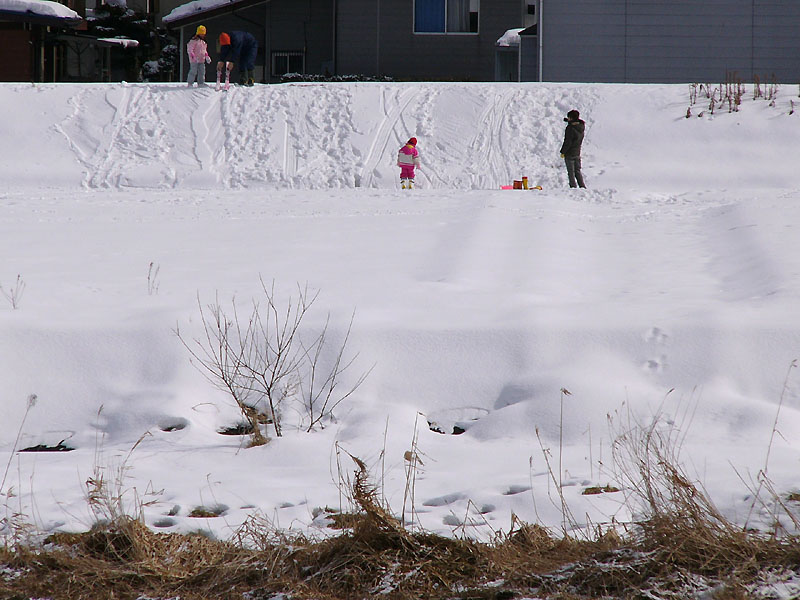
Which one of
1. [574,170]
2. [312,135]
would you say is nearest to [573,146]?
[574,170]

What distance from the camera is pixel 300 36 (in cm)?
2744

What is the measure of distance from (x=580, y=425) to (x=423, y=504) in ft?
4.34

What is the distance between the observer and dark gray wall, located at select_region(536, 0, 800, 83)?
20938mm

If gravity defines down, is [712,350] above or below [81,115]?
below

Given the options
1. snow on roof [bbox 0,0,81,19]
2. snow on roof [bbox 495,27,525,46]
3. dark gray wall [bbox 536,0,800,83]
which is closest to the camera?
dark gray wall [bbox 536,0,800,83]

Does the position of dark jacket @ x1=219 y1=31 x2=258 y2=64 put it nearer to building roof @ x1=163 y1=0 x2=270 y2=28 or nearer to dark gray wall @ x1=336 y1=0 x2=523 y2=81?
dark gray wall @ x1=336 y1=0 x2=523 y2=81

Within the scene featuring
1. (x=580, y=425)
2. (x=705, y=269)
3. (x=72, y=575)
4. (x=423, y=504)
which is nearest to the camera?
(x=72, y=575)

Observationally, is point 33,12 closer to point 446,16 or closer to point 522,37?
point 446,16

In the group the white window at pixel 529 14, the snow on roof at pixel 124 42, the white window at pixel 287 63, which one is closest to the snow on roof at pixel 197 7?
the white window at pixel 287 63

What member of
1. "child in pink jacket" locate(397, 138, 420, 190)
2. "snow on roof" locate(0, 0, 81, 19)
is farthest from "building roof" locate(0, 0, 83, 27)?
"child in pink jacket" locate(397, 138, 420, 190)

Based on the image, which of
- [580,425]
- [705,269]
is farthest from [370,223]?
[580,425]

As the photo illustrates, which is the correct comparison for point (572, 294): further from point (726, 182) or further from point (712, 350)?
point (726, 182)

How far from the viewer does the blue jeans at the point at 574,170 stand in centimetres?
1499

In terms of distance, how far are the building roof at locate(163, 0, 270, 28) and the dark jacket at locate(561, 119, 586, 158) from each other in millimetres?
14827
